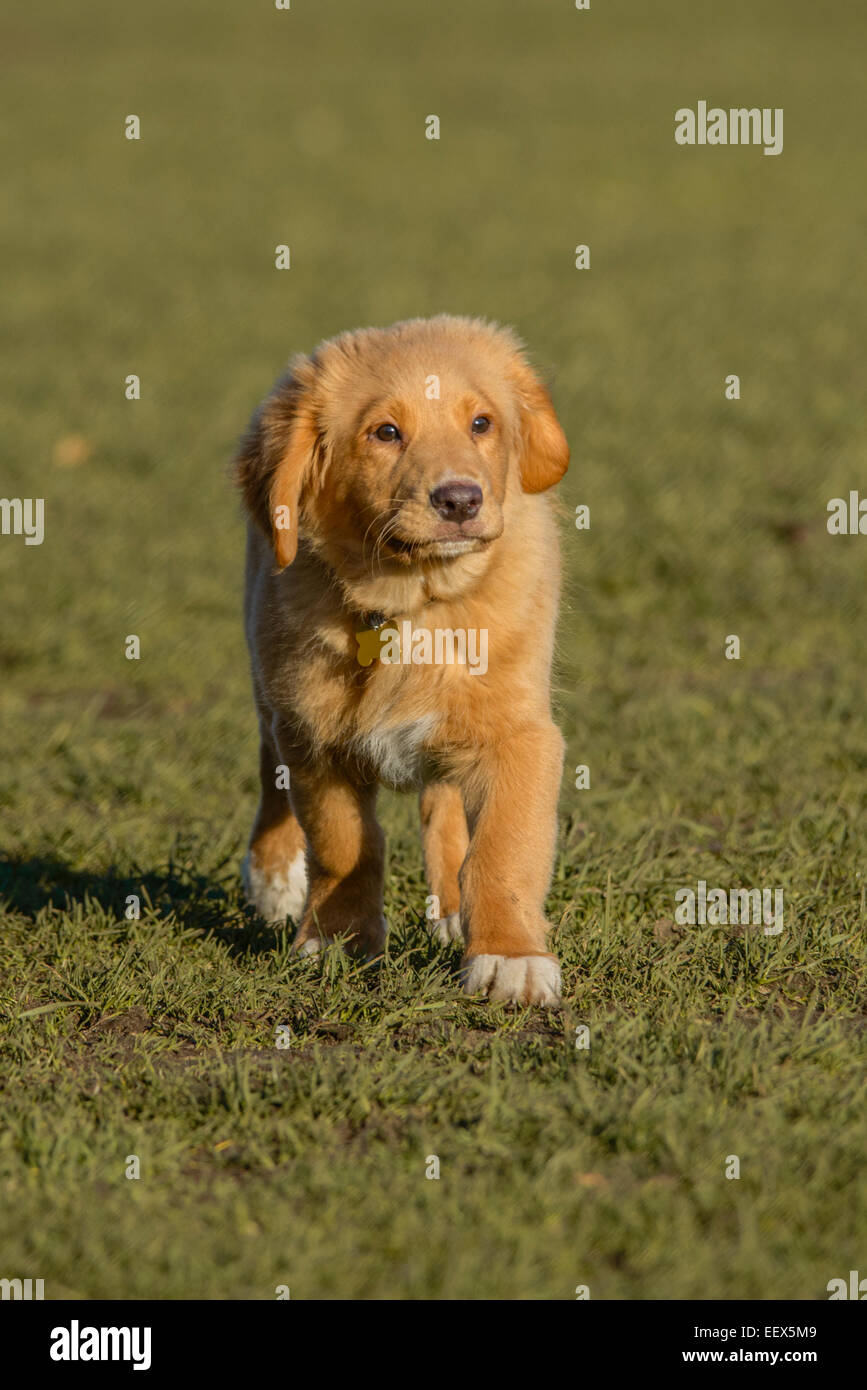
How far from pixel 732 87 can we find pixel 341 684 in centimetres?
1868

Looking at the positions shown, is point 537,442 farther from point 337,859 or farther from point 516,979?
point 516,979

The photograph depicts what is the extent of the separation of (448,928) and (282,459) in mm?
1298

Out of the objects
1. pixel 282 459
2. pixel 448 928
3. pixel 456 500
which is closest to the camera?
pixel 456 500

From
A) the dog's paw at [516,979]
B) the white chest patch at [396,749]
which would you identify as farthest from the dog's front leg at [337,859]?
the dog's paw at [516,979]

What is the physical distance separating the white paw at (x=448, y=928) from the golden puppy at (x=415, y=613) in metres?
0.21

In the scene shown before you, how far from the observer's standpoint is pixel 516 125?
20719mm

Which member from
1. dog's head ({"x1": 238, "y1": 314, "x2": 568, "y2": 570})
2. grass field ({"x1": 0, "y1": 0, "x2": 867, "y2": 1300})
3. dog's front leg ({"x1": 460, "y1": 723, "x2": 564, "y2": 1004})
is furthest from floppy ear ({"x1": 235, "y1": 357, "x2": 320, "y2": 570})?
grass field ({"x1": 0, "y1": 0, "x2": 867, "y2": 1300})

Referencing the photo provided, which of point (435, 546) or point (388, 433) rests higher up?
point (388, 433)

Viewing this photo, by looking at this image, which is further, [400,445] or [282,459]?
[282,459]

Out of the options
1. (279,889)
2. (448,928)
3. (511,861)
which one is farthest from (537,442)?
(279,889)

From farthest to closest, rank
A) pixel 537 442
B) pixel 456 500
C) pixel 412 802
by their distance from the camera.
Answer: pixel 412 802 < pixel 537 442 < pixel 456 500

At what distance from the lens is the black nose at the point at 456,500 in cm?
376

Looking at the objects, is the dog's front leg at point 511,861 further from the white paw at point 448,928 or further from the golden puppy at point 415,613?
the white paw at point 448,928

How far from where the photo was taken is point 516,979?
386 cm
